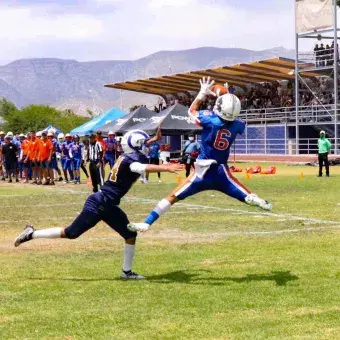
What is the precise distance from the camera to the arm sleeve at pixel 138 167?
952cm

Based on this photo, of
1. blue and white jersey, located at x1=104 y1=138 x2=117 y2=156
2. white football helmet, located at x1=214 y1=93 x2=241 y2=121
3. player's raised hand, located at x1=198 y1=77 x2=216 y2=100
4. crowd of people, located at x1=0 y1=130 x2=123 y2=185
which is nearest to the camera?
white football helmet, located at x1=214 y1=93 x2=241 y2=121

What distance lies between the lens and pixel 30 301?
8.46 meters

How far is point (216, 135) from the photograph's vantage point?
1012cm

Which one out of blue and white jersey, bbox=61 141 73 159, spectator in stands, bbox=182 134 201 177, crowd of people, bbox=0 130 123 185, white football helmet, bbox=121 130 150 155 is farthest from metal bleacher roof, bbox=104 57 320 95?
white football helmet, bbox=121 130 150 155

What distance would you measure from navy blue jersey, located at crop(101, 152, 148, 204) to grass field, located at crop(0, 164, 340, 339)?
1032 mm

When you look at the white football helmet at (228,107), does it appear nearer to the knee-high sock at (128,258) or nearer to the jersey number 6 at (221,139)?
the jersey number 6 at (221,139)

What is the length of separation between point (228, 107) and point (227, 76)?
47.9 meters

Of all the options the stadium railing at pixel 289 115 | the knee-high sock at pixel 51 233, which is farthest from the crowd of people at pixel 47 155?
the stadium railing at pixel 289 115

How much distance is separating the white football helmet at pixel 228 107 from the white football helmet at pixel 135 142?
1.01 meters

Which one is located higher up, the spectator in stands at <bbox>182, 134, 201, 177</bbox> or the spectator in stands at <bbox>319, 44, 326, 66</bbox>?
the spectator in stands at <bbox>319, 44, 326, 66</bbox>

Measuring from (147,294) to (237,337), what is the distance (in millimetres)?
2091

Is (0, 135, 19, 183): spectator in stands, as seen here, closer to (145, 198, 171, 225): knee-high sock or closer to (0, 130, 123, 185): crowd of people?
(0, 130, 123, 185): crowd of people

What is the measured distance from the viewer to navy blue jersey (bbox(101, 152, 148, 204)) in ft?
32.0

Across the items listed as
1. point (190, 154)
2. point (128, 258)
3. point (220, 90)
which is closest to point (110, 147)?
point (190, 154)
